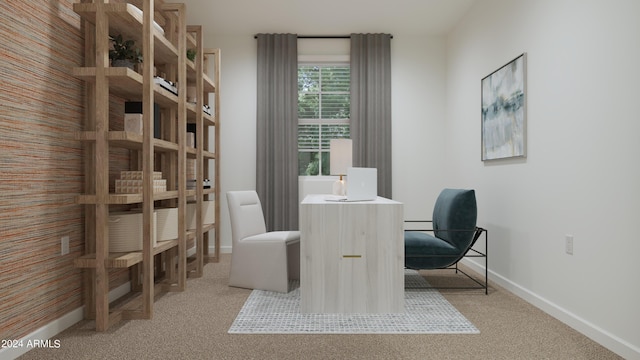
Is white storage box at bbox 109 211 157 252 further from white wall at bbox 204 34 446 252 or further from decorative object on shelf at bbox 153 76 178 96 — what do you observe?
white wall at bbox 204 34 446 252

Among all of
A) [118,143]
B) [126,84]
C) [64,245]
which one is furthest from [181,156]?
[64,245]

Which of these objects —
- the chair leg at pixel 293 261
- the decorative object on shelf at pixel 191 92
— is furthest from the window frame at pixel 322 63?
the chair leg at pixel 293 261

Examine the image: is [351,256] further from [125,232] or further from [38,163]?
[38,163]

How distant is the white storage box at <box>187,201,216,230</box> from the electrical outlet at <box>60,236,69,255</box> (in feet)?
4.34

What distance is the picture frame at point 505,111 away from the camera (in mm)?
3199

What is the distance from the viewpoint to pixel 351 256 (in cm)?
265

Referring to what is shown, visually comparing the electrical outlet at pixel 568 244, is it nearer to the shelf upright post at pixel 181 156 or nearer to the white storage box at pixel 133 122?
the shelf upright post at pixel 181 156

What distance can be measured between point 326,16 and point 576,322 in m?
3.67

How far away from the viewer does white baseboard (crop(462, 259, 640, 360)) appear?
210 centimetres

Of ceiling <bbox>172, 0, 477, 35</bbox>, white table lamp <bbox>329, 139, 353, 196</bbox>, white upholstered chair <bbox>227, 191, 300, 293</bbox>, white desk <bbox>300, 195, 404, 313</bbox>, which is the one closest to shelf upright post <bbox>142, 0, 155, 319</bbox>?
white upholstered chair <bbox>227, 191, 300, 293</bbox>

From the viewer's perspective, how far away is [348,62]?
5.14 meters

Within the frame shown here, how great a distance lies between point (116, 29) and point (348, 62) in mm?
2947

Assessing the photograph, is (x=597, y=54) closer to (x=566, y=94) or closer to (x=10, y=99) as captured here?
(x=566, y=94)

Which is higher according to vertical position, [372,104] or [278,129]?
[372,104]
